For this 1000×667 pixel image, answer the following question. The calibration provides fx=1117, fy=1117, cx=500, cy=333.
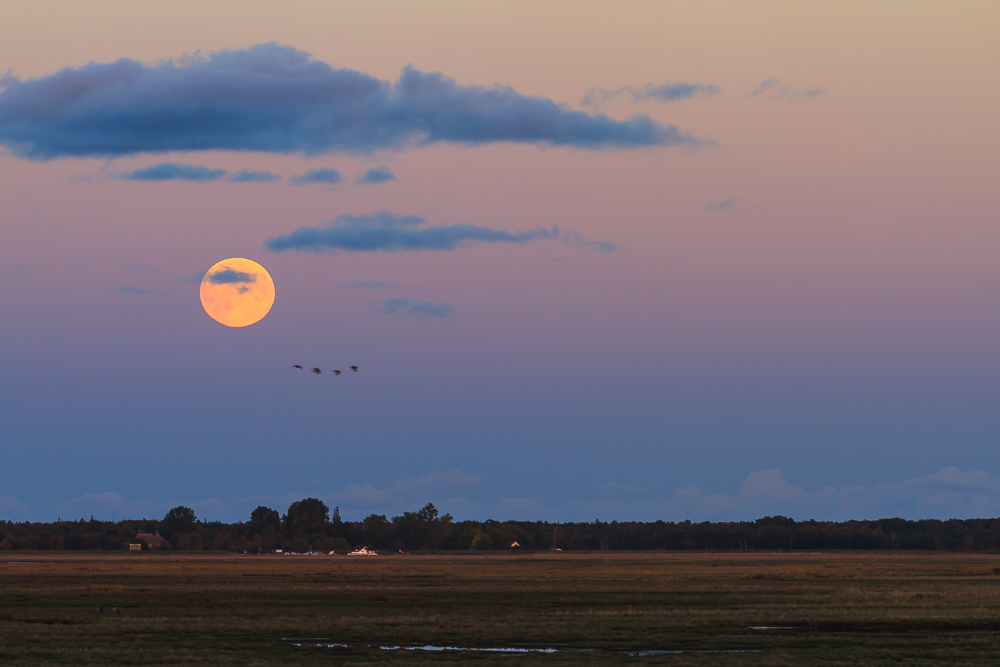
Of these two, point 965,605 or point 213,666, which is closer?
point 213,666

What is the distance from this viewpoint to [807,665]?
115 feet

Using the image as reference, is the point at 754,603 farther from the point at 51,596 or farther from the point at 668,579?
the point at 51,596

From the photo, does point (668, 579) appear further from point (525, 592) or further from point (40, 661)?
point (40, 661)

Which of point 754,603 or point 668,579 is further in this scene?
point 668,579

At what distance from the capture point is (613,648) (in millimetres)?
39750

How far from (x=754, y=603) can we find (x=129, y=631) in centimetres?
3383

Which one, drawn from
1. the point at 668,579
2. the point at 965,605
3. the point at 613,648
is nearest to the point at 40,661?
the point at 613,648

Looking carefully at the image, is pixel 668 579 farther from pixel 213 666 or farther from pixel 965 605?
pixel 213 666

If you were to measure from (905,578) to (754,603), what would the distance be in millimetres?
43604

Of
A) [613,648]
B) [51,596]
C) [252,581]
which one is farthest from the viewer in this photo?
[252,581]

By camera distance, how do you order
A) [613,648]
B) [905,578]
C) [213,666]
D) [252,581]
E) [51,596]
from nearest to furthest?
[213,666] < [613,648] < [51,596] < [252,581] < [905,578]

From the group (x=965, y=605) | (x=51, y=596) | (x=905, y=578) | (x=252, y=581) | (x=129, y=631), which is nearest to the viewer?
(x=129, y=631)

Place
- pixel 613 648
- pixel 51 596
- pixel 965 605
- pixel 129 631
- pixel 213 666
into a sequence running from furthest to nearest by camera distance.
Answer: pixel 51 596 < pixel 965 605 < pixel 129 631 < pixel 613 648 < pixel 213 666

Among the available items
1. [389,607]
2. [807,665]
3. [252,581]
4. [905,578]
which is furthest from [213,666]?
[905,578]
